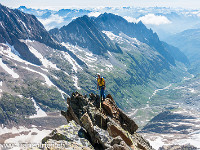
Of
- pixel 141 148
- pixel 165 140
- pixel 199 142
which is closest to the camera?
pixel 141 148

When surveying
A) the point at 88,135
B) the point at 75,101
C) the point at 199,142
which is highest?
the point at 75,101

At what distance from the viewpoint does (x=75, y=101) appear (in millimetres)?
43531

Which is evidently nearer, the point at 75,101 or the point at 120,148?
the point at 120,148

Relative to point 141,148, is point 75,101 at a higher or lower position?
higher

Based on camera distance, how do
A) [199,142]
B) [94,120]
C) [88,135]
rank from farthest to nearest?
1. [199,142]
2. [94,120]
3. [88,135]

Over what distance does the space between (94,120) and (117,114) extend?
397 inches

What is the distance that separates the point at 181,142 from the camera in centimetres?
17600

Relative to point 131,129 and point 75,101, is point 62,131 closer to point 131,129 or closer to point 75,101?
point 75,101

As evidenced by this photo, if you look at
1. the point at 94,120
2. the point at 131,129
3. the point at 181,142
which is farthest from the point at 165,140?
the point at 94,120

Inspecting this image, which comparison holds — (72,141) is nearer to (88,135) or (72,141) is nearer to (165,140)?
(88,135)

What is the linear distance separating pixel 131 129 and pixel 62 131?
76.2 ft

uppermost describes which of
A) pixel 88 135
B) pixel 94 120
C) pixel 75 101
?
pixel 75 101

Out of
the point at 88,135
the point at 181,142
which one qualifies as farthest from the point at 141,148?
the point at 181,142

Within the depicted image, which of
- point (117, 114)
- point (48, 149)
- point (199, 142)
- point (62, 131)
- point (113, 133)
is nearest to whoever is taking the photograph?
point (48, 149)
